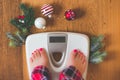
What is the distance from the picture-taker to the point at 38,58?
4.08 ft

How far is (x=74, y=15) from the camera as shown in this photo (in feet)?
4.08

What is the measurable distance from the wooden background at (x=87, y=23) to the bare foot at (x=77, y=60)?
0.11m

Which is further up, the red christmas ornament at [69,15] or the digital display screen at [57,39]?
the red christmas ornament at [69,15]

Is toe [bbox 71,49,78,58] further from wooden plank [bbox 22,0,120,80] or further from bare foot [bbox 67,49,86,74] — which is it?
wooden plank [bbox 22,0,120,80]

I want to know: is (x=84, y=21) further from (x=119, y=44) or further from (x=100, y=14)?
(x=119, y=44)

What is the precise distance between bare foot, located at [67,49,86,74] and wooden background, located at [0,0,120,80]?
0.35 feet

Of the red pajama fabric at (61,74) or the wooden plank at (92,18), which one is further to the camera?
the wooden plank at (92,18)

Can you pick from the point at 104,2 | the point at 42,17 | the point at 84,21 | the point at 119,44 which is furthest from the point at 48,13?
the point at 119,44

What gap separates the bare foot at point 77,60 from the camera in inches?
48.3

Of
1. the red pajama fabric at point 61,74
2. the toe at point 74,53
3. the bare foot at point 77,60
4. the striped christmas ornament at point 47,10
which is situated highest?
the striped christmas ornament at point 47,10

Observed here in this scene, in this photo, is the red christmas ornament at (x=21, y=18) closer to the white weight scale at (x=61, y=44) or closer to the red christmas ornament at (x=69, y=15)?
the white weight scale at (x=61, y=44)

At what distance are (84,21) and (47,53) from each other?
26 cm

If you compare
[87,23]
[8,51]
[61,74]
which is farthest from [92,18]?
[8,51]

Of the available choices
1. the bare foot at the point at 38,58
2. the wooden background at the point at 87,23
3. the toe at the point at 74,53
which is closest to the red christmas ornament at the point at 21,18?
the wooden background at the point at 87,23
